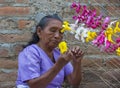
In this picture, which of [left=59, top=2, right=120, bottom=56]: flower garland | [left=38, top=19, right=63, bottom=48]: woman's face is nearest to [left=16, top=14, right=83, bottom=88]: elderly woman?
[left=38, top=19, right=63, bottom=48]: woman's face

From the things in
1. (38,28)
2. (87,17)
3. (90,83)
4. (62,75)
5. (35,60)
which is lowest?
(90,83)

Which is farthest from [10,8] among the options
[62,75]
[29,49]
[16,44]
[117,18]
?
[117,18]

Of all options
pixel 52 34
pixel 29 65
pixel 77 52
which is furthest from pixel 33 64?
pixel 77 52

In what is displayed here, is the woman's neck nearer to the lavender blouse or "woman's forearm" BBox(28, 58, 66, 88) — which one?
the lavender blouse

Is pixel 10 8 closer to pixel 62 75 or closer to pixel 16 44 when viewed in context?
pixel 16 44

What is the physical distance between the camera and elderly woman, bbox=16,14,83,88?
2.31m

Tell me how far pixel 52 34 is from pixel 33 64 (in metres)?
0.25

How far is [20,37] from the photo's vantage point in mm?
2910

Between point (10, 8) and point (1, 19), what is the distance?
4.7 inches

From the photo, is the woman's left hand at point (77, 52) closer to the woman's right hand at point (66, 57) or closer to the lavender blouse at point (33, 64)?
the woman's right hand at point (66, 57)

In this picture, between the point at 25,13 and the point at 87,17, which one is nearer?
the point at 87,17

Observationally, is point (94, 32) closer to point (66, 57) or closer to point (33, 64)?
point (66, 57)

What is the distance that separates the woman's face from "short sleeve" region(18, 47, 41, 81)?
0.13 m

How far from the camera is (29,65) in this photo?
2.38 m
